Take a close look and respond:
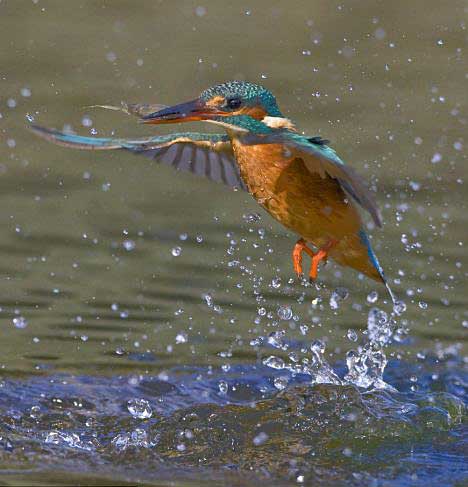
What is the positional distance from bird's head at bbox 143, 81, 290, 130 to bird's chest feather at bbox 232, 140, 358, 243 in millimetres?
90

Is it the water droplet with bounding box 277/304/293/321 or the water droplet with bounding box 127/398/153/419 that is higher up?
the water droplet with bounding box 277/304/293/321

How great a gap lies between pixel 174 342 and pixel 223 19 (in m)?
4.00

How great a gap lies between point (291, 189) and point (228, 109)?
0.99ft

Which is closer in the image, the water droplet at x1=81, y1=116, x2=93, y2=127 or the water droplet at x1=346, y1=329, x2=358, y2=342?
the water droplet at x1=346, y1=329, x2=358, y2=342

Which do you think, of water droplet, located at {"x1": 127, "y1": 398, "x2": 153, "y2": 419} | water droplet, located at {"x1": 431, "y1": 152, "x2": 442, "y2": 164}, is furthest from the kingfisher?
water droplet, located at {"x1": 431, "y1": 152, "x2": 442, "y2": 164}

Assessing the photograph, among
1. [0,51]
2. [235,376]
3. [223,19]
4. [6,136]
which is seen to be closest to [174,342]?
[235,376]

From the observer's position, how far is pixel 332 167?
142 inches

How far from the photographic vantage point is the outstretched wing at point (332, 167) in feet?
11.5

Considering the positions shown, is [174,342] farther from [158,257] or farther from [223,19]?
[223,19]

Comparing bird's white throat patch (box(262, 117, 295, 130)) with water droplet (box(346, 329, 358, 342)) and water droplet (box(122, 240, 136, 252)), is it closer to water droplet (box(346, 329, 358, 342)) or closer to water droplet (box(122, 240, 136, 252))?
water droplet (box(346, 329, 358, 342))

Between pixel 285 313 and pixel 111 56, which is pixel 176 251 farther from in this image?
pixel 111 56

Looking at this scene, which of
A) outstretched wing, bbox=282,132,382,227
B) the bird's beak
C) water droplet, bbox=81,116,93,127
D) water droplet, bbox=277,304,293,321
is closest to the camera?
outstretched wing, bbox=282,132,382,227

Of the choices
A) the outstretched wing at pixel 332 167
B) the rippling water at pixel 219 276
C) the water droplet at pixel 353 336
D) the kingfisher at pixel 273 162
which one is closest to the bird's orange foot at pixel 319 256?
the kingfisher at pixel 273 162

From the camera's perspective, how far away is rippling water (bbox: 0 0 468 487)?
387cm
